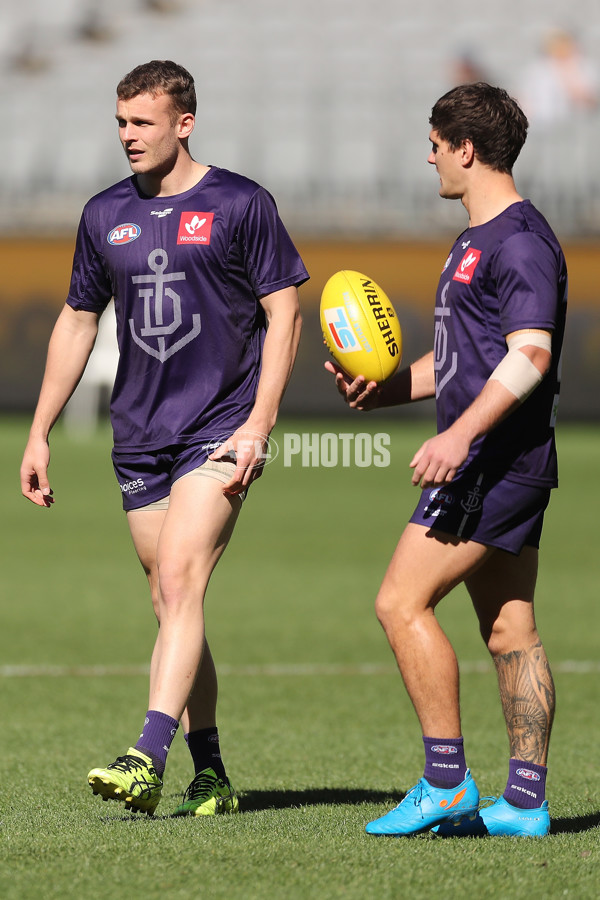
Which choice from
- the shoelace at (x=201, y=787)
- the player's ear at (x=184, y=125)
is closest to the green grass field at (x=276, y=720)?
the shoelace at (x=201, y=787)

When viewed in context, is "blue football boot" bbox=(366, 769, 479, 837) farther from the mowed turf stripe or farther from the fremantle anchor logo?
the mowed turf stripe

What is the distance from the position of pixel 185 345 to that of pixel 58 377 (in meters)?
0.52

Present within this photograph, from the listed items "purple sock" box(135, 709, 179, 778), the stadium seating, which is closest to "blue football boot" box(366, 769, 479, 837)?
"purple sock" box(135, 709, 179, 778)

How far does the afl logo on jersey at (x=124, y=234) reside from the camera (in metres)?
4.07

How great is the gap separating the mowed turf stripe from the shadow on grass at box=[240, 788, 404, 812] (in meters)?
2.61

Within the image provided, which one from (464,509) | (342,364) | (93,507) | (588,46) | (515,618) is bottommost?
(93,507)

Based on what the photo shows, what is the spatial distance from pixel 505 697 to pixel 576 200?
28.3 m

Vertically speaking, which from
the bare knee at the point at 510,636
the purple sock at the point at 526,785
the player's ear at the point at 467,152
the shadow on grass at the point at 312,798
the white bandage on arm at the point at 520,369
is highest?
the player's ear at the point at 467,152

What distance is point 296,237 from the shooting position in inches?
1118

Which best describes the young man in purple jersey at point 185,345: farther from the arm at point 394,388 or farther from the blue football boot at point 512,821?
the blue football boot at point 512,821

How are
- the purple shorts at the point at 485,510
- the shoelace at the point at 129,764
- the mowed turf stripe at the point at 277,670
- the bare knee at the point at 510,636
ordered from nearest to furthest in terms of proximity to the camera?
the shoelace at the point at 129,764 → the purple shorts at the point at 485,510 → the bare knee at the point at 510,636 → the mowed turf stripe at the point at 277,670

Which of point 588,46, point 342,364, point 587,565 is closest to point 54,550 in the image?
point 587,565

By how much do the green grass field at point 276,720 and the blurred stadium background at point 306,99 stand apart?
16.9 metres

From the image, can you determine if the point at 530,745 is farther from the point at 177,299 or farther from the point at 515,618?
the point at 177,299
